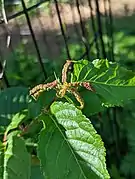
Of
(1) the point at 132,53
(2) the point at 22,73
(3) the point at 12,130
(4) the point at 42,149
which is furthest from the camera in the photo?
(1) the point at 132,53

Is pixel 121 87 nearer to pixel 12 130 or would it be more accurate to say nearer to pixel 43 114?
pixel 43 114

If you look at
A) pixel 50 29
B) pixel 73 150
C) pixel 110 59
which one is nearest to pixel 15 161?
pixel 73 150

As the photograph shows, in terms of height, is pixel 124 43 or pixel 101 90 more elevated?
pixel 101 90

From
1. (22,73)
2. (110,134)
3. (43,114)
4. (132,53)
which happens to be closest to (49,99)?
(43,114)

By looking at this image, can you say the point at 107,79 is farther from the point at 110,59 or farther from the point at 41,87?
the point at 110,59

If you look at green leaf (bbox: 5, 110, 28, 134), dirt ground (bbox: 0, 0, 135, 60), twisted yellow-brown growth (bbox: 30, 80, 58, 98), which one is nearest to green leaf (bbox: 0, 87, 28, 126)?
green leaf (bbox: 5, 110, 28, 134)

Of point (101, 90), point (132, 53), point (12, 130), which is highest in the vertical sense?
point (101, 90)

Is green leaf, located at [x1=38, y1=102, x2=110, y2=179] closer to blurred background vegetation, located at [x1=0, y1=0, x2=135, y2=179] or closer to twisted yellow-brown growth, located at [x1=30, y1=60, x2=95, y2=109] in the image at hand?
twisted yellow-brown growth, located at [x1=30, y1=60, x2=95, y2=109]
